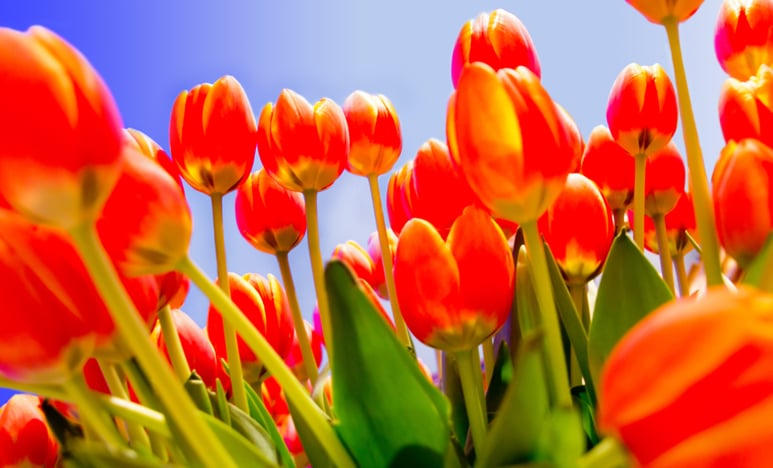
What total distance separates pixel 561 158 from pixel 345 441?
0.38 feet

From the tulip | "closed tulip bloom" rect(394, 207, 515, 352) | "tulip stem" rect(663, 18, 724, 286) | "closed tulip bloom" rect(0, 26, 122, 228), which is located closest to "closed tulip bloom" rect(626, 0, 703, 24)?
"tulip stem" rect(663, 18, 724, 286)

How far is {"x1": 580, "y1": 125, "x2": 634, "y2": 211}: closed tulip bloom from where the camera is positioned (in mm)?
495

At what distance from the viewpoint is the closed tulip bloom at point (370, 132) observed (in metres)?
0.49

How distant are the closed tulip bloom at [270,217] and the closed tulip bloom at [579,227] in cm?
18

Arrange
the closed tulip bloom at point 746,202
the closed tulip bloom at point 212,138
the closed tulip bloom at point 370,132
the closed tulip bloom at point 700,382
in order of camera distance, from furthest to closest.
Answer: the closed tulip bloom at point 370,132
the closed tulip bloom at point 212,138
the closed tulip bloom at point 746,202
the closed tulip bloom at point 700,382

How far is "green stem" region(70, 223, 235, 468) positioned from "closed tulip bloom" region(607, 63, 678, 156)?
11.1 inches

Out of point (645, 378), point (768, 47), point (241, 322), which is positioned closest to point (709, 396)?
point (645, 378)

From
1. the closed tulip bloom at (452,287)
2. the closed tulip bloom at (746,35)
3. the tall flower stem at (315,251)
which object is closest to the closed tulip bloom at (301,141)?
the tall flower stem at (315,251)

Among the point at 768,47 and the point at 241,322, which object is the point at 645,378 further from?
the point at 768,47

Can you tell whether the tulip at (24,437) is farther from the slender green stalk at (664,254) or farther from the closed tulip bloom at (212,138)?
the slender green stalk at (664,254)

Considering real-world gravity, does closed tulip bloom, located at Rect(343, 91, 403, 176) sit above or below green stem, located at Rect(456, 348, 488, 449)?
above

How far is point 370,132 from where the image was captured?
1.60 feet

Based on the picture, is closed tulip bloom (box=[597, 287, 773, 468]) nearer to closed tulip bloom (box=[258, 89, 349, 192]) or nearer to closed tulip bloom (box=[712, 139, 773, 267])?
closed tulip bloom (box=[712, 139, 773, 267])

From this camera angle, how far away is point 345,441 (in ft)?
0.88
